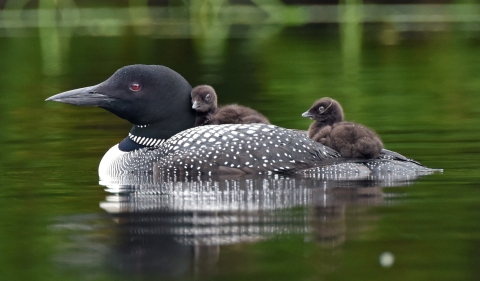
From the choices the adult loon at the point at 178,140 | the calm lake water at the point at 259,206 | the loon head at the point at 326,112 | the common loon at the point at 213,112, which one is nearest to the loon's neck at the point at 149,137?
the adult loon at the point at 178,140

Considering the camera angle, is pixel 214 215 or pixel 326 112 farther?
pixel 326 112

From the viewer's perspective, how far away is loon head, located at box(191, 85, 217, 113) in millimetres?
7293

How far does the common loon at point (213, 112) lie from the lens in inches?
288

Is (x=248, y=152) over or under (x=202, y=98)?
under

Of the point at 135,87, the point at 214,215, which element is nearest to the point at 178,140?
the point at 135,87

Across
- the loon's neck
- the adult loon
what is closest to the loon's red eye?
the adult loon

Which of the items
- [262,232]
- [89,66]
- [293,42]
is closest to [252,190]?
[262,232]

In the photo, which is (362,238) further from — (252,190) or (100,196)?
(100,196)

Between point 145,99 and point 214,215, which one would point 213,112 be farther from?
point 214,215

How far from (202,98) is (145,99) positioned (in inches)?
15.8

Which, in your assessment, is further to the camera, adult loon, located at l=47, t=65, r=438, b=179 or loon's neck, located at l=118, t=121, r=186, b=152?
loon's neck, located at l=118, t=121, r=186, b=152

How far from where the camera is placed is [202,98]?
7.32 meters

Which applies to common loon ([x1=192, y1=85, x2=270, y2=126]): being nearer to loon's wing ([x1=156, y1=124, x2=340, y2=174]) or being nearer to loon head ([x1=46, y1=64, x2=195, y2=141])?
loon head ([x1=46, y1=64, x2=195, y2=141])

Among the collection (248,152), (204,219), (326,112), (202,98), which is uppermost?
(202,98)
